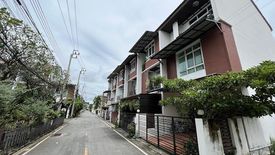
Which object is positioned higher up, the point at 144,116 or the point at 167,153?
the point at 144,116

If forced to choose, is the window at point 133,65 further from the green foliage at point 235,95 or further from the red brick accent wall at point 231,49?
the green foliage at point 235,95

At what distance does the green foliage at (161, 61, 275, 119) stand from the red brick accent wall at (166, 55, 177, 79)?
5655 millimetres

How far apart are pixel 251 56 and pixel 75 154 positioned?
12.3m

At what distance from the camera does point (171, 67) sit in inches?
502

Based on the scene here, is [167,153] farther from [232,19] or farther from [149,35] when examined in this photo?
[149,35]

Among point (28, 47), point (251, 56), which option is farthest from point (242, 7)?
point (28, 47)

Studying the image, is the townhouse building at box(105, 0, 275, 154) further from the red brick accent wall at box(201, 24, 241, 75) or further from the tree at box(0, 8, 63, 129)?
the tree at box(0, 8, 63, 129)

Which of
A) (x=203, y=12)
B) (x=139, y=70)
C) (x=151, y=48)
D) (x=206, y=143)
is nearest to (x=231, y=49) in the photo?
(x=203, y=12)

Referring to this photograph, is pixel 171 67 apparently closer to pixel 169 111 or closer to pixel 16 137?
pixel 169 111

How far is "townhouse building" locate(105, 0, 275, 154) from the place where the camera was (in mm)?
7027

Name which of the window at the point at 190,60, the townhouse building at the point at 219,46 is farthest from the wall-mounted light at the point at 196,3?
the window at the point at 190,60

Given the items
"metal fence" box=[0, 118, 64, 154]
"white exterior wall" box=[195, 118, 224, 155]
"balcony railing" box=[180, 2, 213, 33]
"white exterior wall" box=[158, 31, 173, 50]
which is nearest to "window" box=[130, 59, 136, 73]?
"white exterior wall" box=[158, 31, 173, 50]

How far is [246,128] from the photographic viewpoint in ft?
21.9

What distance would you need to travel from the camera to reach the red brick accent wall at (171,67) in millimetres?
12244
